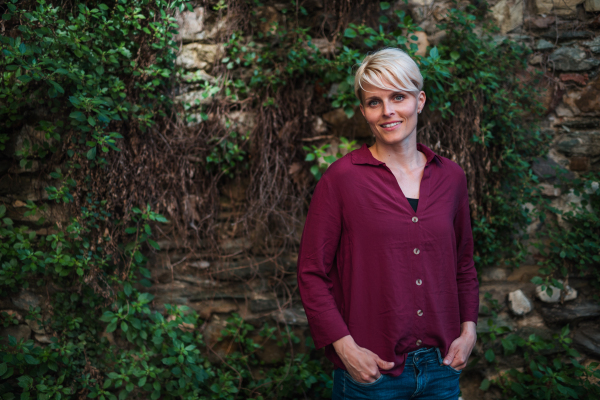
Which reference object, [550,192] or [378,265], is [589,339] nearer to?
[550,192]

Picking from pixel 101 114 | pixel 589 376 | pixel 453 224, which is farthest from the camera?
pixel 589 376

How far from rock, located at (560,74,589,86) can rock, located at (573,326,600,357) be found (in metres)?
1.64

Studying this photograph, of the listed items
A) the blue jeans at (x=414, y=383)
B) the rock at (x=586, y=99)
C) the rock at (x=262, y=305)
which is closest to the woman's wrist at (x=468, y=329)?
the blue jeans at (x=414, y=383)

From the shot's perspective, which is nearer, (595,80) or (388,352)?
(388,352)

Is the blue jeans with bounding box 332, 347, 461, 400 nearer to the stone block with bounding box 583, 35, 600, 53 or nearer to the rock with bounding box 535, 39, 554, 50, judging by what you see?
the rock with bounding box 535, 39, 554, 50

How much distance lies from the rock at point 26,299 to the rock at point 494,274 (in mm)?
2900

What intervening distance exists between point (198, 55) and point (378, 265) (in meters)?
2.00

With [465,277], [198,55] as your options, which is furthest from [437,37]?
[465,277]

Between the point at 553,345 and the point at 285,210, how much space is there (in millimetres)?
1922

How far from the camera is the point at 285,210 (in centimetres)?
264

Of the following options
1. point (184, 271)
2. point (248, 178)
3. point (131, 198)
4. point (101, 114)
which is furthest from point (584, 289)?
point (101, 114)

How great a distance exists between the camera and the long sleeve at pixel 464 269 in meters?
1.66

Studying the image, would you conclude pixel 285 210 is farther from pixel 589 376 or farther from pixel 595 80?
pixel 595 80

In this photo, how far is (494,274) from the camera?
2.67 meters
